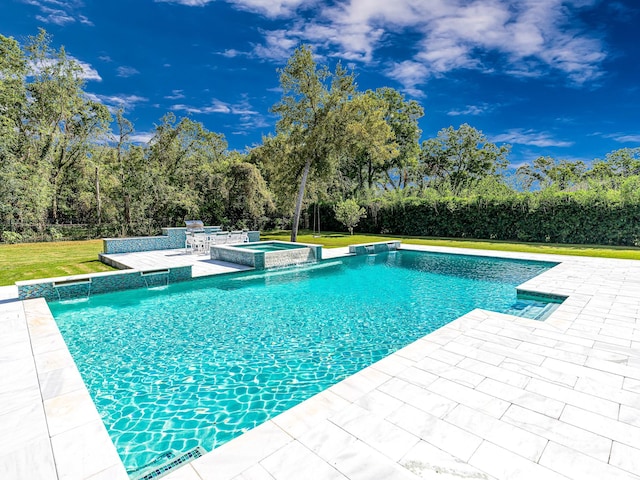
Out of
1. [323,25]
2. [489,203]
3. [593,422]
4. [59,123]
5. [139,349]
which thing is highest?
[323,25]

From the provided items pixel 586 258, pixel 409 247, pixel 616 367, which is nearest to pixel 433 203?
pixel 409 247

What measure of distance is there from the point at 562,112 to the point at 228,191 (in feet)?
98.9

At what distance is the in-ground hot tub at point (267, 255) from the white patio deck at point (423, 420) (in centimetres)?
594

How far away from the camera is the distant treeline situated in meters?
15.1

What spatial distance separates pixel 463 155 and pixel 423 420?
3262 cm

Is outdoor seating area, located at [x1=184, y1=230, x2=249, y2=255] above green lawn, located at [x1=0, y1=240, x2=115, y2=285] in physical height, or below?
above

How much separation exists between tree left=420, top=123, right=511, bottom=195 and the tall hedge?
11.1 metres

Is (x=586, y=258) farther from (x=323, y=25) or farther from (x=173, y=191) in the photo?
(x=173, y=191)

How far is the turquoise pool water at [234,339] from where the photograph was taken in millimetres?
2999

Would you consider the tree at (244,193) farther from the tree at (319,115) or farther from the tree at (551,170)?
the tree at (551,170)

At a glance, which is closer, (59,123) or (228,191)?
(59,123)

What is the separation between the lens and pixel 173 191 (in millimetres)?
19609

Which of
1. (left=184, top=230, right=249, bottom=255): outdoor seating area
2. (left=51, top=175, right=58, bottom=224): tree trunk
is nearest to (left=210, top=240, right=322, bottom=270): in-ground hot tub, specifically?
(left=184, top=230, right=249, bottom=255): outdoor seating area

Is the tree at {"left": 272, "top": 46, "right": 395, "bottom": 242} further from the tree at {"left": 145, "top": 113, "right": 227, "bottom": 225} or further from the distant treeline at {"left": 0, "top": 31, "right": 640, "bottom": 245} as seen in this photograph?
the tree at {"left": 145, "top": 113, "right": 227, "bottom": 225}
